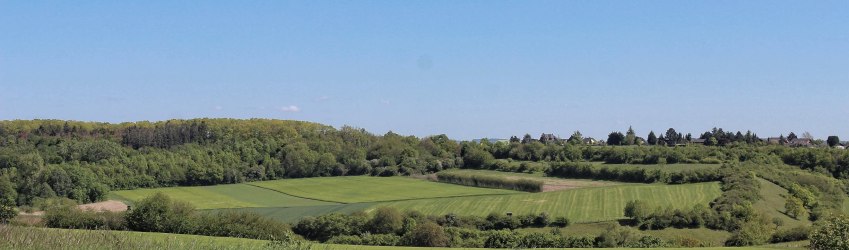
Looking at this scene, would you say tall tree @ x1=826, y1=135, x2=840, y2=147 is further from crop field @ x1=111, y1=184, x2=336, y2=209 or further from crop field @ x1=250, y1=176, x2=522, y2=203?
crop field @ x1=111, y1=184, x2=336, y2=209

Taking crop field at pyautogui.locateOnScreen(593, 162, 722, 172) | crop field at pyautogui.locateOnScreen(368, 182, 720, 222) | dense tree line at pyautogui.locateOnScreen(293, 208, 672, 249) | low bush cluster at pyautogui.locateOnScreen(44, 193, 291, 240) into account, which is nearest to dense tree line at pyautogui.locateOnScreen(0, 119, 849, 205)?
crop field at pyautogui.locateOnScreen(593, 162, 722, 172)

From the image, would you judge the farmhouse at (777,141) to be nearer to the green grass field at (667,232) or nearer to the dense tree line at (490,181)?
the dense tree line at (490,181)

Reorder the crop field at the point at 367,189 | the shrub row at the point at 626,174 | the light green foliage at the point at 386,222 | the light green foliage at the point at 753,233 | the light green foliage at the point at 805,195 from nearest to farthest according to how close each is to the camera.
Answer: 1. the light green foliage at the point at 753,233
2. the light green foliage at the point at 386,222
3. the light green foliage at the point at 805,195
4. the shrub row at the point at 626,174
5. the crop field at the point at 367,189

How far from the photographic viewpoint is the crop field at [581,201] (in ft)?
214

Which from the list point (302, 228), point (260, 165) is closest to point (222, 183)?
point (260, 165)

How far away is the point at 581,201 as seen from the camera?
71.1 meters

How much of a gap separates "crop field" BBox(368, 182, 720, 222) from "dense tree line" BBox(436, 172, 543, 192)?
22.2 ft

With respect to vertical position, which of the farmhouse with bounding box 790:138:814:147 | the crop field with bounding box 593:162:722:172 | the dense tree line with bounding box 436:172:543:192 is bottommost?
the dense tree line with bounding box 436:172:543:192

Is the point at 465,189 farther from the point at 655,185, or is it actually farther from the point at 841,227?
the point at 841,227

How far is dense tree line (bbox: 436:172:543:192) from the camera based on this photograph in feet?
281

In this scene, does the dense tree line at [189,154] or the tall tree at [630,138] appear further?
the tall tree at [630,138]

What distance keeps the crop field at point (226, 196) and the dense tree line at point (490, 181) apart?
21304 mm

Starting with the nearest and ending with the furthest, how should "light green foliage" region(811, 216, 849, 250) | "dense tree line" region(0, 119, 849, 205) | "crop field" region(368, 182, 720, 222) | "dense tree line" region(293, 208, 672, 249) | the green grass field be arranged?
"light green foliage" region(811, 216, 849, 250) < "dense tree line" region(293, 208, 672, 249) < the green grass field < "crop field" region(368, 182, 720, 222) < "dense tree line" region(0, 119, 849, 205)

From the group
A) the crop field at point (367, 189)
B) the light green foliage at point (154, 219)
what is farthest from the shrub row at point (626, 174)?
the light green foliage at point (154, 219)
